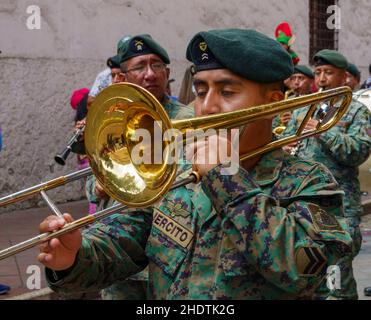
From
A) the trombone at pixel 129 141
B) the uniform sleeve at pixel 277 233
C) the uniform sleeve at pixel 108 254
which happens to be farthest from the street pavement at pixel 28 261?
the uniform sleeve at pixel 277 233

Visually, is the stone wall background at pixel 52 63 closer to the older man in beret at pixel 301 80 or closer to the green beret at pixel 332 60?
the older man in beret at pixel 301 80

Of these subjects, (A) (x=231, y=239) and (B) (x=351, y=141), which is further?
(B) (x=351, y=141)

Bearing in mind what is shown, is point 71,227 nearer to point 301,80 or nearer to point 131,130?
point 131,130

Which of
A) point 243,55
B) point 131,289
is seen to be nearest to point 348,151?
point 131,289

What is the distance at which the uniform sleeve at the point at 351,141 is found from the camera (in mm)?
5168

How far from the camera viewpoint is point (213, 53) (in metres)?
2.28

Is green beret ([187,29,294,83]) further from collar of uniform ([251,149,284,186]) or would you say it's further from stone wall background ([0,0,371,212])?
stone wall background ([0,0,371,212])

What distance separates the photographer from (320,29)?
1523 cm

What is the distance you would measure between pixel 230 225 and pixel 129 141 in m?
0.40

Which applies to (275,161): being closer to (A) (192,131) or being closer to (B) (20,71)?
(A) (192,131)

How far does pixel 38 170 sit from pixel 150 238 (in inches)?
285
